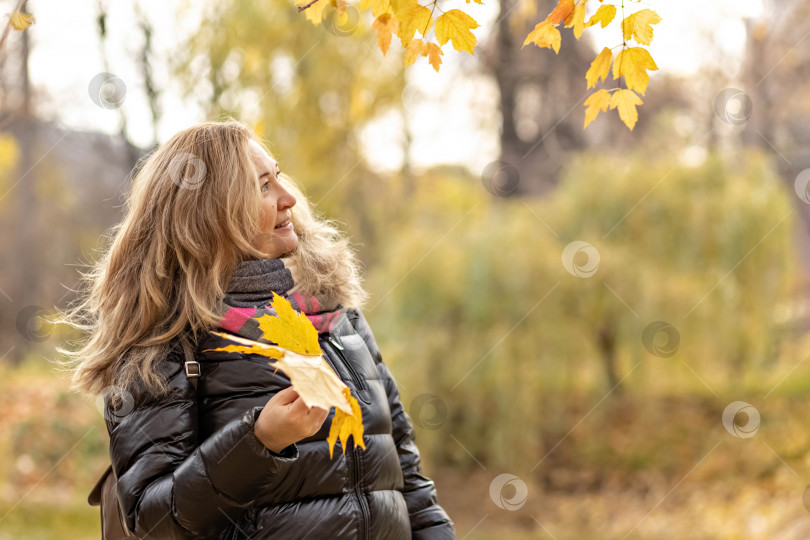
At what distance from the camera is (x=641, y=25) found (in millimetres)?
1580

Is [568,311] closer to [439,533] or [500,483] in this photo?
[500,483]

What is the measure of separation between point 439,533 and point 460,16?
108 cm

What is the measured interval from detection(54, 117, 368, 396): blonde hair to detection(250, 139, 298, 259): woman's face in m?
0.02

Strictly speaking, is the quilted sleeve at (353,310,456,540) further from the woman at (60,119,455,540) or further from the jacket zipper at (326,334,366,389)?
the jacket zipper at (326,334,366,389)

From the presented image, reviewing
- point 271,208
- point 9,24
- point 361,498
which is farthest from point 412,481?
point 9,24

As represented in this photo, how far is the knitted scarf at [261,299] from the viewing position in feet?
4.97

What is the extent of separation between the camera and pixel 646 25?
5.19 ft

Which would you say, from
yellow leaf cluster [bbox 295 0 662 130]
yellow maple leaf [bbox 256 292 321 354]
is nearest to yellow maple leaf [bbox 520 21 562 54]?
yellow leaf cluster [bbox 295 0 662 130]

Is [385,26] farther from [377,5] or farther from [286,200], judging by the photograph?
[286,200]

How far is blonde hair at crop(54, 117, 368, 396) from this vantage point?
58.9 inches

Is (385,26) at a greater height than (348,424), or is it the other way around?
(385,26)

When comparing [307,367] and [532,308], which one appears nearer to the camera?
[307,367]

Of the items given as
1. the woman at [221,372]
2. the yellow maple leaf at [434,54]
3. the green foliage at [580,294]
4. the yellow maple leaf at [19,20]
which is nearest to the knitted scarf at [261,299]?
the woman at [221,372]

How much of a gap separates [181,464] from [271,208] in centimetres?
52
